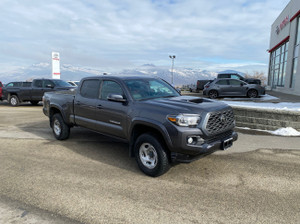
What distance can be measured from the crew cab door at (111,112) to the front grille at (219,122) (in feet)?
5.22

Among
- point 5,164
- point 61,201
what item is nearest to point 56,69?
point 5,164

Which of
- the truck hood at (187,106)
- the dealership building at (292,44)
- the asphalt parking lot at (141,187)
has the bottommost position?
the asphalt parking lot at (141,187)

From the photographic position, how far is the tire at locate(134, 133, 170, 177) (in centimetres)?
384

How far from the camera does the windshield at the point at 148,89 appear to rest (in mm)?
4613

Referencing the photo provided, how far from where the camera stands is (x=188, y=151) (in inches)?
143

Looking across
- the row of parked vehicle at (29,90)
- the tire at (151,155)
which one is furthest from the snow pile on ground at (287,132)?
the row of parked vehicle at (29,90)

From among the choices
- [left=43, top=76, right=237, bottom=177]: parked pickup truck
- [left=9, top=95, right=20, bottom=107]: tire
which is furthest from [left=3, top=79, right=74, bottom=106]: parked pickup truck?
[left=43, top=76, right=237, bottom=177]: parked pickup truck

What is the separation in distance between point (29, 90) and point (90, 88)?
39.5 feet

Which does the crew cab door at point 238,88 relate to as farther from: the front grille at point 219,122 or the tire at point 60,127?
the tire at point 60,127

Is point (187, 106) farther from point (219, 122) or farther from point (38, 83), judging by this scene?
point (38, 83)

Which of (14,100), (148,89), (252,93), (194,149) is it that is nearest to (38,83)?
(14,100)

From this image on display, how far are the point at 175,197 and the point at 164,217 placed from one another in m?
0.54

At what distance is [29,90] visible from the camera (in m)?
15.4

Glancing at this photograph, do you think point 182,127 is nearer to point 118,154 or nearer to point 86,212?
point 86,212
